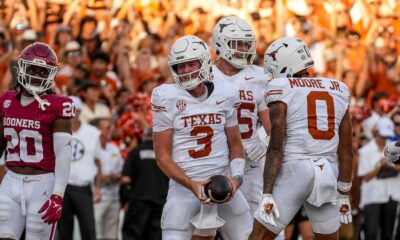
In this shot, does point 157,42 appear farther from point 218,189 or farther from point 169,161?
point 218,189

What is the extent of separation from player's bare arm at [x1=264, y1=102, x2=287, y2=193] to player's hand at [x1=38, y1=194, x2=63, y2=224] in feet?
5.09

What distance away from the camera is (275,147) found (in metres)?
9.46

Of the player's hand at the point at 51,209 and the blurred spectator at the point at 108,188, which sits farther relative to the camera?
the blurred spectator at the point at 108,188

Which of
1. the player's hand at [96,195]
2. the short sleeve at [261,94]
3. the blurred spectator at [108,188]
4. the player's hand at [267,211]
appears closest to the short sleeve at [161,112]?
the player's hand at [267,211]

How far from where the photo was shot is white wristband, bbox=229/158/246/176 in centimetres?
946

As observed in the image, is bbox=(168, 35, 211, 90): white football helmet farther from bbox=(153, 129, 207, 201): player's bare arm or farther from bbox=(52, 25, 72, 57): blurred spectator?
bbox=(52, 25, 72, 57): blurred spectator

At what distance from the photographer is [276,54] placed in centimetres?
992

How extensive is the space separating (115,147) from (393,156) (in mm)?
6748

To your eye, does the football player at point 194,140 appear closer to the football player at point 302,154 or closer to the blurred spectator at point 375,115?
the football player at point 302,154

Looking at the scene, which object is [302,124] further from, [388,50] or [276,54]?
[388,50]

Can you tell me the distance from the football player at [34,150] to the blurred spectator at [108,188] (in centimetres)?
564

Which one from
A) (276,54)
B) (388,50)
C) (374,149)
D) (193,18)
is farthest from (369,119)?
(276,54)

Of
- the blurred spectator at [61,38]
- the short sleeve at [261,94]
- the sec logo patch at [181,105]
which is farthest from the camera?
the blurred spectator at [61,38]

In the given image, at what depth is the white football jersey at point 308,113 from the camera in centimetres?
950
